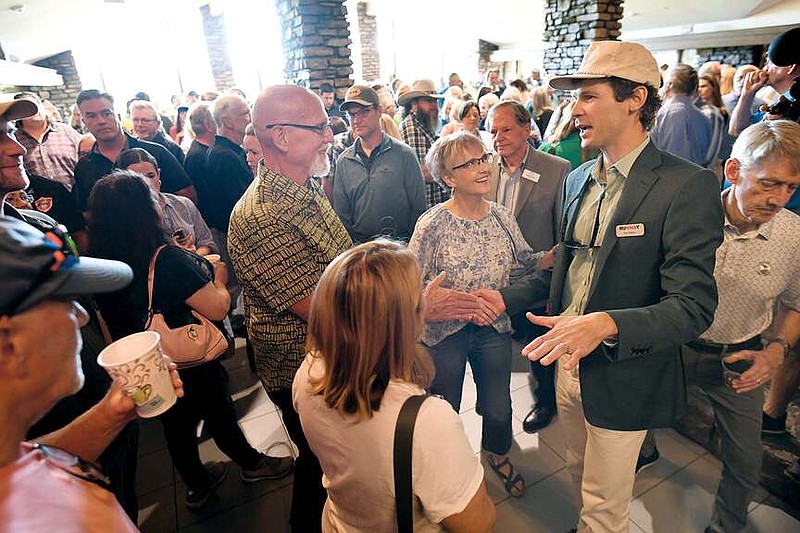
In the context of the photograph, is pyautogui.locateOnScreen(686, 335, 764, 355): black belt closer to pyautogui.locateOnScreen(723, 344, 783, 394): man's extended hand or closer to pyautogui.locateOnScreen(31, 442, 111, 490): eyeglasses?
pyautogui.locateOnScreen(723, 344, 783, 394): man's extended hand

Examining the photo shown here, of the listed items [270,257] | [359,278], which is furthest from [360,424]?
[270,257]

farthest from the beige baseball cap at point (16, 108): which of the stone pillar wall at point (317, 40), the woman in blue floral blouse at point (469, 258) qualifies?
the stone pillar wall at point (317, 40)

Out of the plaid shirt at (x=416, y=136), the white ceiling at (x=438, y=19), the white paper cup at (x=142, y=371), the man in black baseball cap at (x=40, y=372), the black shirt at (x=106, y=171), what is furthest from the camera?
the white ceiling at (x=438, y=19)

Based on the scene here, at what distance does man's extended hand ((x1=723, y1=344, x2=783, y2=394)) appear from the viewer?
5.00 feet

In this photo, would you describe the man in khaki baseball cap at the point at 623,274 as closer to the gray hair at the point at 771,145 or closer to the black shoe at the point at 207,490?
the gray hair at the point at 771,145

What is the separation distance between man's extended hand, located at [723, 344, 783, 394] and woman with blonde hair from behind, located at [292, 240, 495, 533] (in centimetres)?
113

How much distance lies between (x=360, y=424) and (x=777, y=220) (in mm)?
1558

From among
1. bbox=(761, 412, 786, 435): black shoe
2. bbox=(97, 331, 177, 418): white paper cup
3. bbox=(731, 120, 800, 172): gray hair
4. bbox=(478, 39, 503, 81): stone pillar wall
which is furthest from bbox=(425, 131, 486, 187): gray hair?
bbox=(478, 39, 503, 81): stone pillar wall

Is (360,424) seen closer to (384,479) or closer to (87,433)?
(384,479)

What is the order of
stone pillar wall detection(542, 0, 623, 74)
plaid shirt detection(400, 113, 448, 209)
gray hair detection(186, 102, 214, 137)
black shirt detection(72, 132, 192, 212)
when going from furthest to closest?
stone pillar wall detection(542, 0, 623, 74) → plaid shirt detection(400, 113, 448, 209) → gray hair detection(186, 102, 214, 137) → black shirt detection(72, 132, 192, 212)

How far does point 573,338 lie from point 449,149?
3.61 ft

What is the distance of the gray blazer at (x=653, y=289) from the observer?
1.19 meters

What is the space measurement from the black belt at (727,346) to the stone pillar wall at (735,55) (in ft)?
40.4

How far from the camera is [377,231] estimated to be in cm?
294
